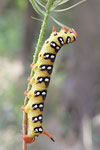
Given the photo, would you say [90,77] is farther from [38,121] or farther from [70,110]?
[38,121]

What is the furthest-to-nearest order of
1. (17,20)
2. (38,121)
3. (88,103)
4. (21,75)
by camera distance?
(17,20)
(21,75)
(88,103)
(38,121)

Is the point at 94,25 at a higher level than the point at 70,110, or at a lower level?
higher

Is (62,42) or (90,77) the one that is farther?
(90,77)

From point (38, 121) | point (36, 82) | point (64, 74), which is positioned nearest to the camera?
point (36, 82)

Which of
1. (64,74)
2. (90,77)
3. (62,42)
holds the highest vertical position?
(64,74)

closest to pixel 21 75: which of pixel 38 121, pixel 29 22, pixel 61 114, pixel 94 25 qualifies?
pixel 29 22

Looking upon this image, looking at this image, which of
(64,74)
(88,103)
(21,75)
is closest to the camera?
(88,103)

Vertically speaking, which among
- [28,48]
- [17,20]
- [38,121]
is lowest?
[38,121]

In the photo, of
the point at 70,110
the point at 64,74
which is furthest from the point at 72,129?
the point at 64,74

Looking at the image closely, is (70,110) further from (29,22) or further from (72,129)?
(29,22)
